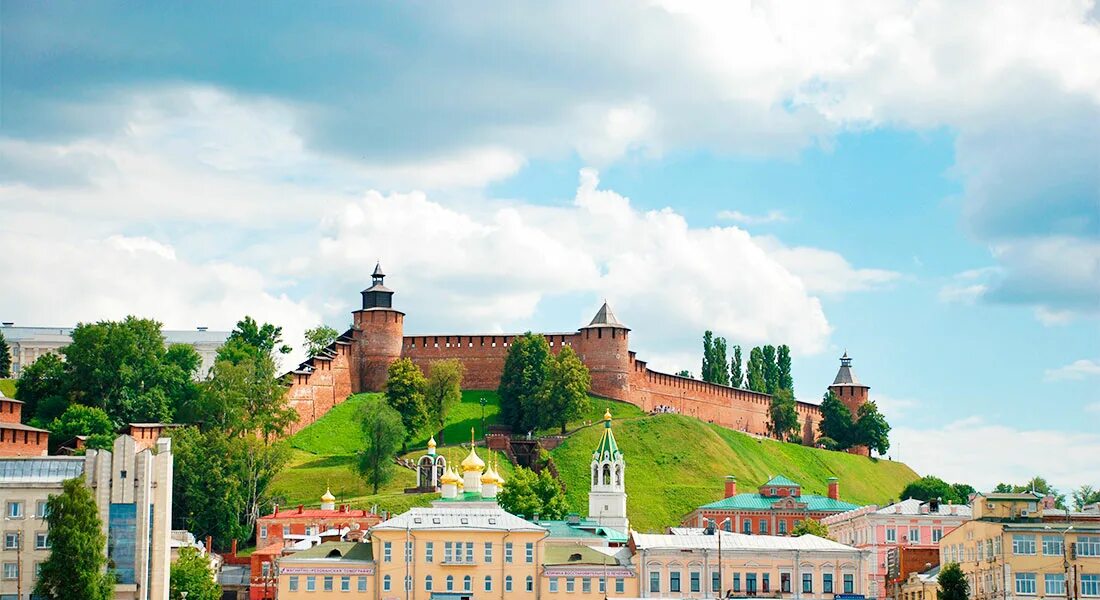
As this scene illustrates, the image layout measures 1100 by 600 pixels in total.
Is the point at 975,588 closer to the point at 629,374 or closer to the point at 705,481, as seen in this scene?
the point at 705,481

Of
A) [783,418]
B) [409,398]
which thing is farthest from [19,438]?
[783,418]

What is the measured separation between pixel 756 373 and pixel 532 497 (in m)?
59.2

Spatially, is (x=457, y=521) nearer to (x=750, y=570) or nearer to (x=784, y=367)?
(x=750, y=570)

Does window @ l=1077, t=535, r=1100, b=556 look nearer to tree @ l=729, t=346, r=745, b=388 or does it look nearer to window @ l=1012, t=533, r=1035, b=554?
window @ l=1012, t=533, r=1035, b=554

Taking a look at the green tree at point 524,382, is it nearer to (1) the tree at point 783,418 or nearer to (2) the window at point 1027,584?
(1) the tree at point 783,418

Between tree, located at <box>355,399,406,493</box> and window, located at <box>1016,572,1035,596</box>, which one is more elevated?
tree, located at <box>355,399,406,493</box>

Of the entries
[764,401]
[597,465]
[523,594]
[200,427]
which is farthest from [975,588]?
[764,401]

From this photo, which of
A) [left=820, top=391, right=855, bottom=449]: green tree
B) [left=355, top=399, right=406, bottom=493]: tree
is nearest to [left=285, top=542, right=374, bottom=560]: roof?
[left=355, top=399, right=406, bottom=493]: tree

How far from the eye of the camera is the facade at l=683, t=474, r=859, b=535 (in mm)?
122688

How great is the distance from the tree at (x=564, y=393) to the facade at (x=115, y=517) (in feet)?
178

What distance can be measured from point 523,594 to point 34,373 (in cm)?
5702

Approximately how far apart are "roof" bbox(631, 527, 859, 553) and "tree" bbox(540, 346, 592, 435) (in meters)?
46.1

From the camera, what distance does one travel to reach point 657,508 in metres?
126

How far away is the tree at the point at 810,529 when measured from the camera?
112m
